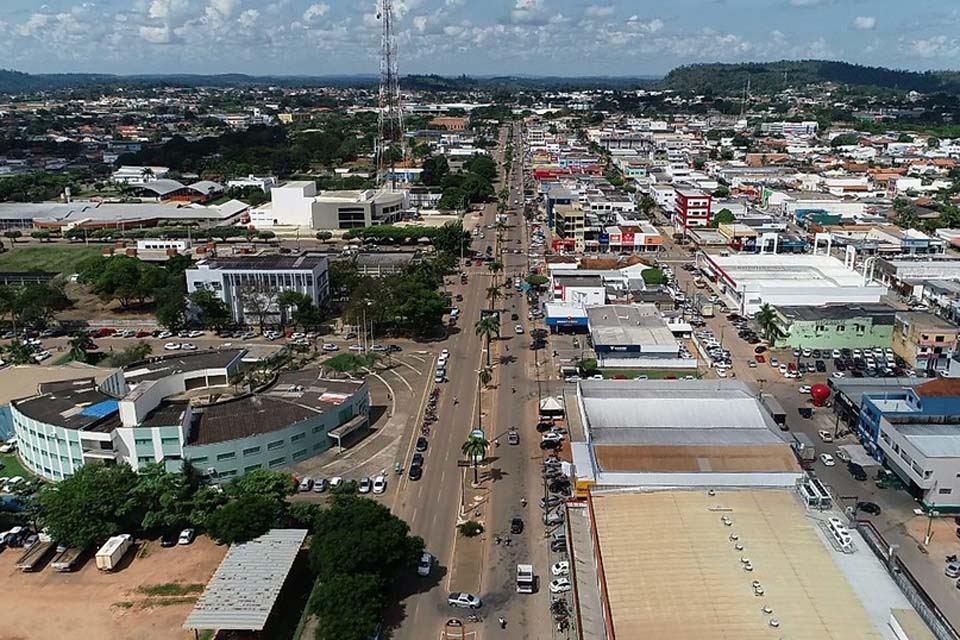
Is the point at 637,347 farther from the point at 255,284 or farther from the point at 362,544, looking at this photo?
the point at 255,284

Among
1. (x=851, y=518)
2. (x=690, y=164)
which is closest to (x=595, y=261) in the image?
(x=851, y=518)

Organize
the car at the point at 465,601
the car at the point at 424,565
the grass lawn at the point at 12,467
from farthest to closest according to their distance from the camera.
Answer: the grass lawn at the point at 12,467
the car at the point at 424,565
the car at the point at 465,601

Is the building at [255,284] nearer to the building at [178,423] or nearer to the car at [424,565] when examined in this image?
the building at [178,423]

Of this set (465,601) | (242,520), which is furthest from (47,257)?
(465,601)

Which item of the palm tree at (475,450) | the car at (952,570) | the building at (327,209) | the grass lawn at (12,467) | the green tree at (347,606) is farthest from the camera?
the building at (327,209)

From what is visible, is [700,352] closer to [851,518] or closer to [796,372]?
[796,372]

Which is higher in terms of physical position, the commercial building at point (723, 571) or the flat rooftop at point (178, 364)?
the flat rooftop at point (178, 364)

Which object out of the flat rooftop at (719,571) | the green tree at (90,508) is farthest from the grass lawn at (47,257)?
the flat rooftop at (719,571)
